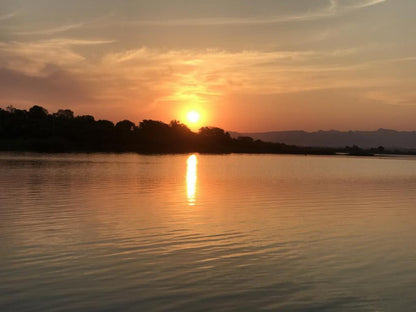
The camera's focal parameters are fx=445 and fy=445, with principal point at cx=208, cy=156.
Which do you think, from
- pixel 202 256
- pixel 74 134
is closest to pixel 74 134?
pixel 74 134

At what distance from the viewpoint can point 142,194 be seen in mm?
31062

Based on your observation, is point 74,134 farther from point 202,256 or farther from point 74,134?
point 202,256

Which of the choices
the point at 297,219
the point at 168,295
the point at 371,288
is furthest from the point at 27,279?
the point at 297,219

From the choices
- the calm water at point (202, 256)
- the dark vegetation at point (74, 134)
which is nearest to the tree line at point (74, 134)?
the dark vegetation at point (74, 134)

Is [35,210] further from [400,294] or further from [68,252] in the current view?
[400,294]

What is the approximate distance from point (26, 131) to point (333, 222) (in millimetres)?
141949

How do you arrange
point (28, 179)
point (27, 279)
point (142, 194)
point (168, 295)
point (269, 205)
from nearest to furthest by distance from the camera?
point (168, 295) < point (27, 279) < point (269, 205) < point (142, 194) < point (28, 179)

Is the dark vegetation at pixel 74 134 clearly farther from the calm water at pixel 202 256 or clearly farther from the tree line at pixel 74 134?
the calm water at pixel 202 256

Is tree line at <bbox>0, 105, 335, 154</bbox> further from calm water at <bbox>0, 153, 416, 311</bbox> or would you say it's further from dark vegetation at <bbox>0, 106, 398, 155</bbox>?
calm water at <bbox>0, 153, 416, 311</bbox>

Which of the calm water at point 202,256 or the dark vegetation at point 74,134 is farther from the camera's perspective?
the dark vegetation at point 74,134

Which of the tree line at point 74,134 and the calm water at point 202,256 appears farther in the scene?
the tree line at point 74,134

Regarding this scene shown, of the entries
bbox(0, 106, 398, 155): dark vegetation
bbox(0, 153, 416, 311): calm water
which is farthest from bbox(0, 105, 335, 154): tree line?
bbox(0, 153, 416, 311): calm water

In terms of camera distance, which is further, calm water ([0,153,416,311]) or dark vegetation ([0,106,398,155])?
dark vegetation ([0,106,398,155])

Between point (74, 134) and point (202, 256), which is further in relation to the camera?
point (74, 134)
